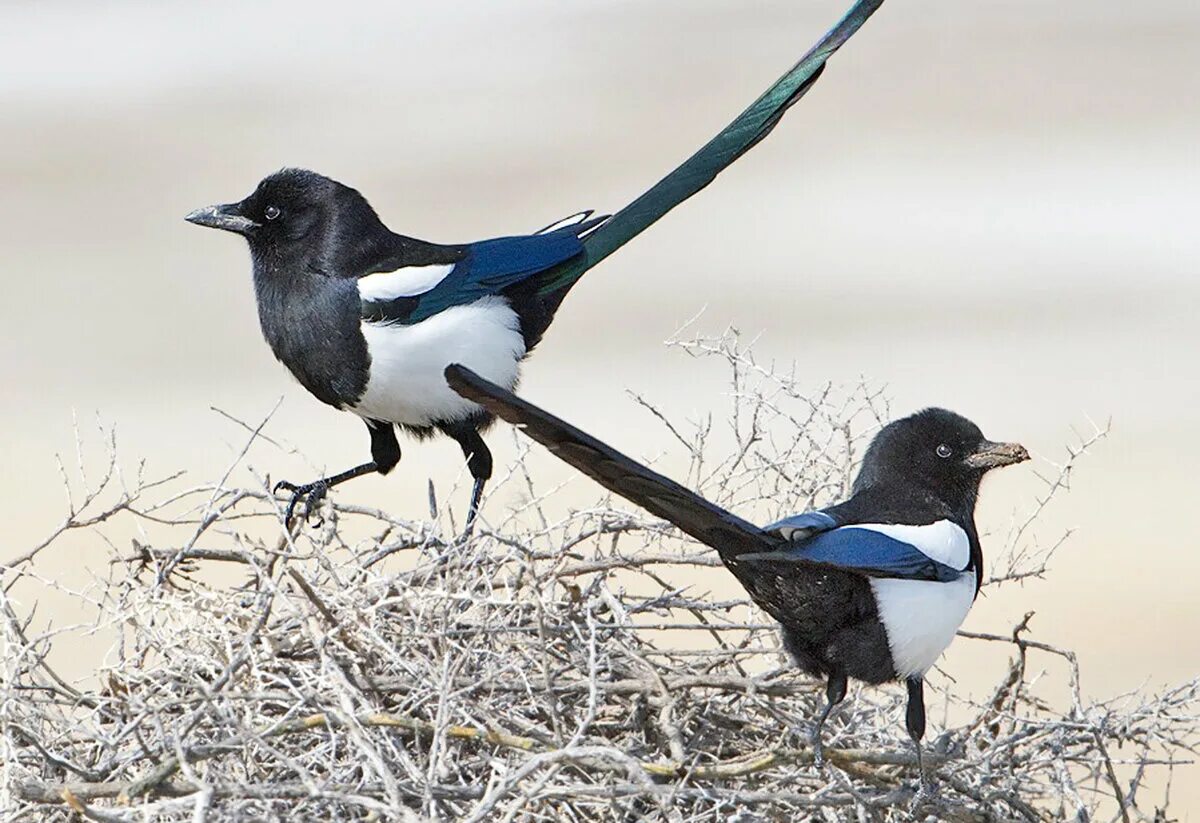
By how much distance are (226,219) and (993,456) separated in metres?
1.66

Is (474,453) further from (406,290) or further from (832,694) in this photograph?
(832,694)

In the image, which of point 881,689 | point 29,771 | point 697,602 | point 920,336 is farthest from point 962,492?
point 920,336

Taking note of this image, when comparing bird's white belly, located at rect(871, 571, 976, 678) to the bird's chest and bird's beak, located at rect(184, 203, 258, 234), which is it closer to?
the bird's chest

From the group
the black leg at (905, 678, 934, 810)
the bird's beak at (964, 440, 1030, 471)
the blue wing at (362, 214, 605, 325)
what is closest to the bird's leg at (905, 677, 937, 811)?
the black leg at (905, 678, 934, 810)

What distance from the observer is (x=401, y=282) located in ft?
14.3

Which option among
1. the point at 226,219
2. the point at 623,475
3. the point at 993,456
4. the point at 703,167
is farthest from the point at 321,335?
the point at 993,456

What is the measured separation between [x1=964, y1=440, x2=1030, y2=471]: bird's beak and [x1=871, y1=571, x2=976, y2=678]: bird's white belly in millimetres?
385

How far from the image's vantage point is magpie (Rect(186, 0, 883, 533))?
4.32 meters

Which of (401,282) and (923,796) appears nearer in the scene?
(923,796)

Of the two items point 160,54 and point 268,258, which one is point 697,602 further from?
point 160,54

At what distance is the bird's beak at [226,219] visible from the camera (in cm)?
454

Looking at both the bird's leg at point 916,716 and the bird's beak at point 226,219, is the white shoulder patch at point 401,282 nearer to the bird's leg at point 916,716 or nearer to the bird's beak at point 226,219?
the bird's beak at point 226,219

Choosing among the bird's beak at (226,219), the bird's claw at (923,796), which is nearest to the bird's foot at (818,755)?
the bird's claw at (923,796)

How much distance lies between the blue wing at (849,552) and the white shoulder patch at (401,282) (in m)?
1.02
